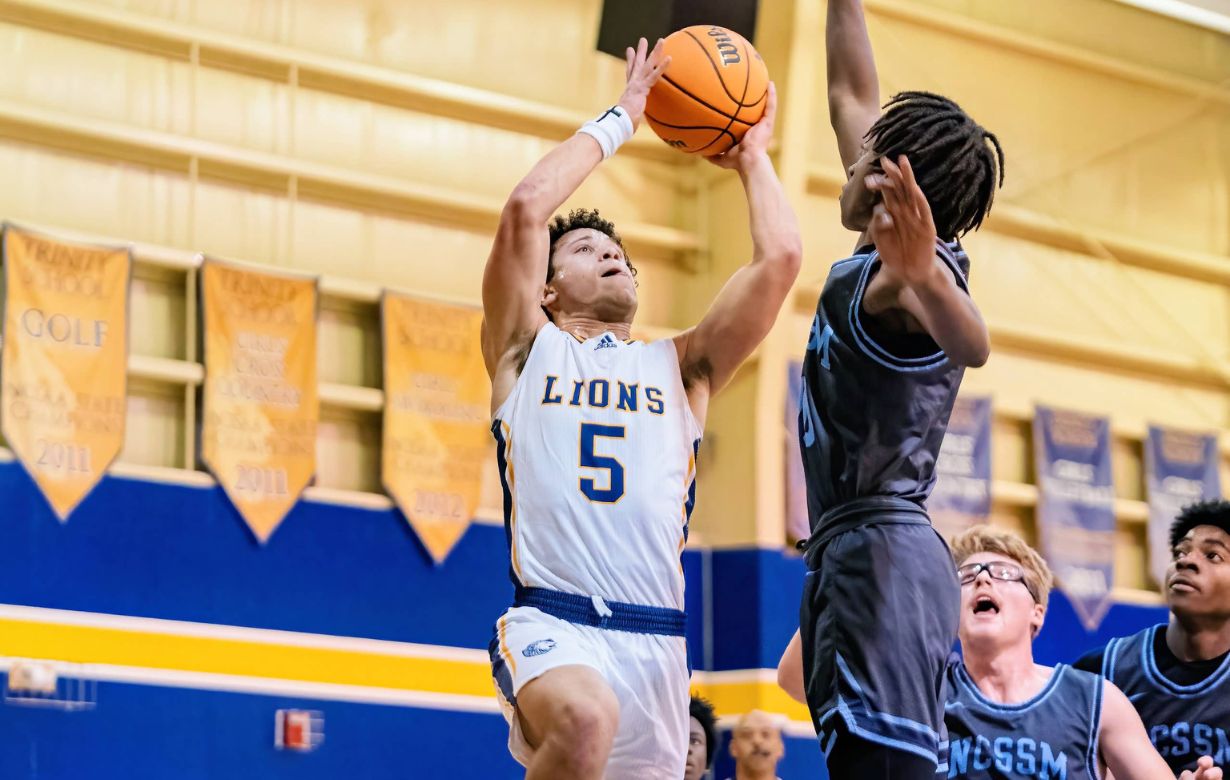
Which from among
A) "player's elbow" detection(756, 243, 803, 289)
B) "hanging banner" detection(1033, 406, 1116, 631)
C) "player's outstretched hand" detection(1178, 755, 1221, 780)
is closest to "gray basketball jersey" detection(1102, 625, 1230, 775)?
"player's outstretched hand" detection(1178, 755, 1221, 780)

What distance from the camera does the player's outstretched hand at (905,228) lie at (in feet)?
11.8

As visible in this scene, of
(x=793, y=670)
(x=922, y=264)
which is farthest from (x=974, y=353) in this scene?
(x=793, y=670)

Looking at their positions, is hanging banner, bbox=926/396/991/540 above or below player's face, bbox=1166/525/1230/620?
above

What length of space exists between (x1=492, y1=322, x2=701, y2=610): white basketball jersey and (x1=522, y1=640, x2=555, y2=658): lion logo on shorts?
19 centimetres

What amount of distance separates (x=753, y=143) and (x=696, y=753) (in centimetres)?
332

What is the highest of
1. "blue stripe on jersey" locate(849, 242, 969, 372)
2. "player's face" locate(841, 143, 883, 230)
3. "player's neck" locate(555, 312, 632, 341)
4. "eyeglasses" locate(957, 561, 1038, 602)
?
"player's face" locate(841, 143, 883, 230)

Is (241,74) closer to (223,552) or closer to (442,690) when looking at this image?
(223,552)

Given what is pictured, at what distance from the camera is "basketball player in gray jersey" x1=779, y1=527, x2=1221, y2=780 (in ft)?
16.7

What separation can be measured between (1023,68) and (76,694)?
8.98 metres

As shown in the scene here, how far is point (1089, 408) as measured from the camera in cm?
1387

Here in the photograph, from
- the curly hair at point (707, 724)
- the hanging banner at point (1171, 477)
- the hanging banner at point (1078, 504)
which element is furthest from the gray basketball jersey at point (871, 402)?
the hanging banner at point (1171, 477)

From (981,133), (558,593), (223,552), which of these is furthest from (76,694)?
(981,133)

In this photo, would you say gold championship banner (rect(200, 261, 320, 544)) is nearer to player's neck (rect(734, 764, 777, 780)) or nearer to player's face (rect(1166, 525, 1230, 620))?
player's neck (rect(734, 764, 777, 780))

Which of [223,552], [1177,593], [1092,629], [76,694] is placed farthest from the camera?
[1092,629]
